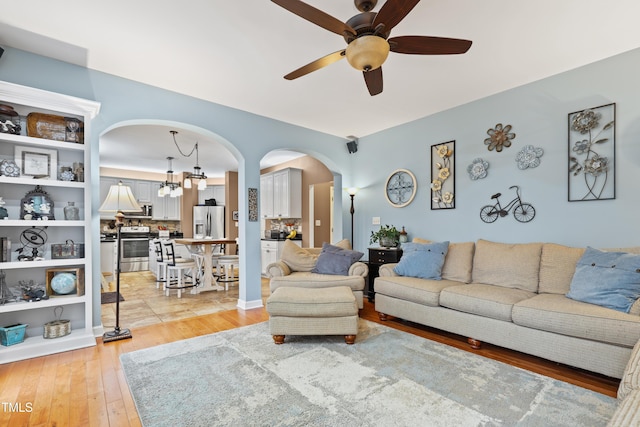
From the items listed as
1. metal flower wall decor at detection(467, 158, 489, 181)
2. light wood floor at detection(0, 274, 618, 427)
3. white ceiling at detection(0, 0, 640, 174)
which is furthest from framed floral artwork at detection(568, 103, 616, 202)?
light wood floor at detection(0, 274, 618, 427)

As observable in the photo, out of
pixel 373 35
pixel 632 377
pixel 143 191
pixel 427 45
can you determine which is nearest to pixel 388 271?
pixel 632 377

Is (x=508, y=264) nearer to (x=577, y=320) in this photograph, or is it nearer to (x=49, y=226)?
(x=577, y=320)

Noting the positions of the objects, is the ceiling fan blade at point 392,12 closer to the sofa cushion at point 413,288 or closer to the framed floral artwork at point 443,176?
the sofa cushion at point 413,288

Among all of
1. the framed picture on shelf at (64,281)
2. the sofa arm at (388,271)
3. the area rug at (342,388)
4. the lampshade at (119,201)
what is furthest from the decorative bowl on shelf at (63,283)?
the sofa arm at (388,271)

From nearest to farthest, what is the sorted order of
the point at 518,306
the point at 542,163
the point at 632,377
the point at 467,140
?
the point at 632,377 → the point at 518,306 → the point at 542,163 → the point at 467,140

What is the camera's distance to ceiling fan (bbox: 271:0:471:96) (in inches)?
68.6

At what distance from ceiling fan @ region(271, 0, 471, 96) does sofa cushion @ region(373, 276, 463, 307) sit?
7.38 ft

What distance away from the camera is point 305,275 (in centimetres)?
395

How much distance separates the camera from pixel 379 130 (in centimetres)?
513

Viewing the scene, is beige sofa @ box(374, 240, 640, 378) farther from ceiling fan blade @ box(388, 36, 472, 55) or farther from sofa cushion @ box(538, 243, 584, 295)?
ceiling fan blade @ box(388, 36, 472, 55)

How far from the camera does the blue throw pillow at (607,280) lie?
231cm

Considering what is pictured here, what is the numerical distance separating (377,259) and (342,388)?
103 inches

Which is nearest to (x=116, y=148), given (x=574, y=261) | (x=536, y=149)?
(x=536, y=149)

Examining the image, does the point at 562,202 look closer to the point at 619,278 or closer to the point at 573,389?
the point at 619,278
